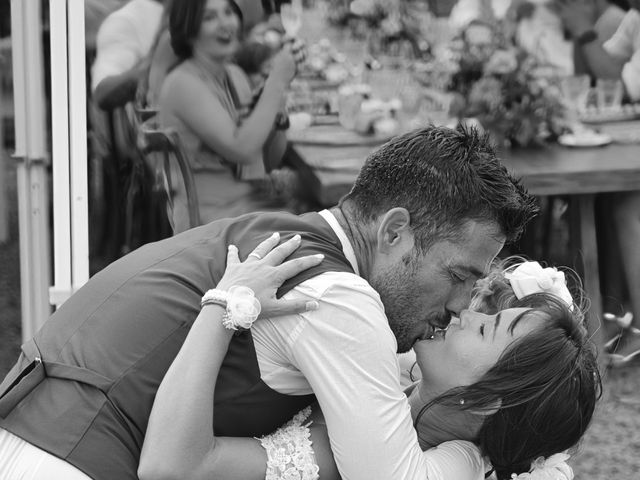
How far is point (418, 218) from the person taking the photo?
7.15ft

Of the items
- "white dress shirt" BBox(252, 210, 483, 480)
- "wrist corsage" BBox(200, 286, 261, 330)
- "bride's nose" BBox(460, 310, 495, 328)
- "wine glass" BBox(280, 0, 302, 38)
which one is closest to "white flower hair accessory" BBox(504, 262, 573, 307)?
"bride's nose" BBox(460, 310, 495, 328)

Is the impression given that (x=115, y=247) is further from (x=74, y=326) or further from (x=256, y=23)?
(x=74, y=326)

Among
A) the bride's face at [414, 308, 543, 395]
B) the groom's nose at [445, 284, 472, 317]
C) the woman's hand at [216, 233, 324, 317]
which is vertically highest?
the woman's hand at [216, 233, 324, 317]

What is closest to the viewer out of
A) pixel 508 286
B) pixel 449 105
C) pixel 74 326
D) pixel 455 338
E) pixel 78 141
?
pixel 74 326

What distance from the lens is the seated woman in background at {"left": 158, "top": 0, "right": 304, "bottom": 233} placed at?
4.50 metres

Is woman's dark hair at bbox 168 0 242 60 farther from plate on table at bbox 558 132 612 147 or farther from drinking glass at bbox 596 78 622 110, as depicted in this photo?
drinking glass at bbox 596 78 622 110

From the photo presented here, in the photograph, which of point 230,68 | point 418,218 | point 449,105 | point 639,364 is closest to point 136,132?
point 230,68

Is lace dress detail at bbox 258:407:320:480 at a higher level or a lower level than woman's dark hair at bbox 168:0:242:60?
lower

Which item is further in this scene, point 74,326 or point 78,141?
point 78,141

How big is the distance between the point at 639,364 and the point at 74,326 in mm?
4074

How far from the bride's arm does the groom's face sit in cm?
23

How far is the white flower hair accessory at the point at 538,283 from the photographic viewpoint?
255 centimetres

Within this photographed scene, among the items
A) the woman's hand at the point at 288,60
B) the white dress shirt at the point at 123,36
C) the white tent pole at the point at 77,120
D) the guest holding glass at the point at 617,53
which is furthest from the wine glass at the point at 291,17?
the guest holding glass at the point at 617,53

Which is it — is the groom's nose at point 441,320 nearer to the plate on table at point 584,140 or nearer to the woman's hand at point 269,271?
the woman's hand at point 269,271
